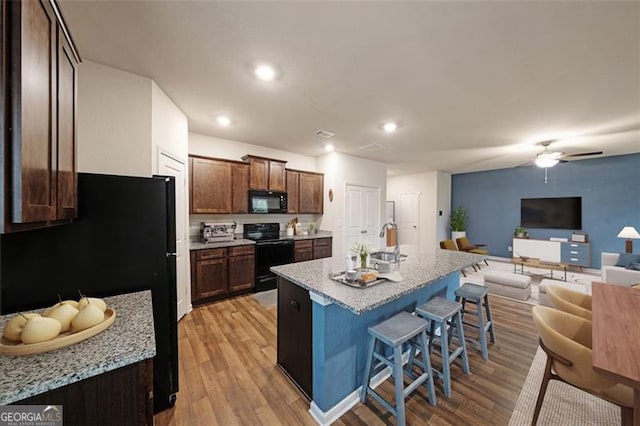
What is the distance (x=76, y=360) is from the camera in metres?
0.87

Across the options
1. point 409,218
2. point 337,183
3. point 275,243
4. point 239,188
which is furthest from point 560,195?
point 239,188

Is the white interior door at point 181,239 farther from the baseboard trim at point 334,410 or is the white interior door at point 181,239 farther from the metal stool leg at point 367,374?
the metal stool leg at point 367,374

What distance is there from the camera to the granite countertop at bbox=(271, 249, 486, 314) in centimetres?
143

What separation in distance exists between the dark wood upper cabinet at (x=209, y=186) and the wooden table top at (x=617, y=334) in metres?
4.19

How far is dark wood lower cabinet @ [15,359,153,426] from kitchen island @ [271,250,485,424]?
0.98 meters

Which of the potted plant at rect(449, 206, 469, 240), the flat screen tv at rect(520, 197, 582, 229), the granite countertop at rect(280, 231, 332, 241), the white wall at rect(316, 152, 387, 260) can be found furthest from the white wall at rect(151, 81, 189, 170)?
the flat screen tv at rect(520, 197, 582, 229)

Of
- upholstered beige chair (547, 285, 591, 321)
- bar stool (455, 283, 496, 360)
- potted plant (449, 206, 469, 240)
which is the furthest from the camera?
potted plant (449, 206, 469, 240)

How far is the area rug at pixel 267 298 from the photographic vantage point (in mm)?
3607

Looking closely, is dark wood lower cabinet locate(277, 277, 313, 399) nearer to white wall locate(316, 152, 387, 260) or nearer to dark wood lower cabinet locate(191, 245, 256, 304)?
dark wood lower cabinet locate(191, 245, 256, 304)

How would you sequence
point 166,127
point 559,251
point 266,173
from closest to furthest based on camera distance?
point 166,127
point 266,173
point 559,251

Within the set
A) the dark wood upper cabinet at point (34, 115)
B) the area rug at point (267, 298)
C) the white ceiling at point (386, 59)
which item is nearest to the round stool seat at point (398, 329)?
the dark wood upper cabinet at point (34, 115)

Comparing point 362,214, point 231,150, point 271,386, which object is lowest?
point 271,386

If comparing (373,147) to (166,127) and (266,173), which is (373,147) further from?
(166,127)

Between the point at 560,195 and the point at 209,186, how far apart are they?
8.17 m
